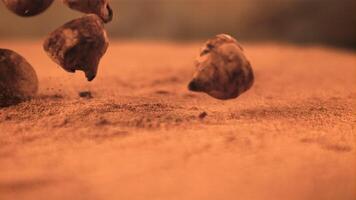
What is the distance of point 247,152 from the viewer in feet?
5.10

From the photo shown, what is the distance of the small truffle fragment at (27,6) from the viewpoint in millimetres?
1828

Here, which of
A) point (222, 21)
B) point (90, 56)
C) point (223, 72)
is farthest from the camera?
point (222, 21)

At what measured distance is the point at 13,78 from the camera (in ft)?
6.53

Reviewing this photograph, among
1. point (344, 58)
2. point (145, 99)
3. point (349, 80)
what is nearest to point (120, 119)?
point (145, 99)

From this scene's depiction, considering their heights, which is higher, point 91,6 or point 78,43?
point 91,6

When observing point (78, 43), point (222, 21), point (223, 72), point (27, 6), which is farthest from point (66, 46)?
point (222, 21)

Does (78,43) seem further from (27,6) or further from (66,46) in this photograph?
(27,6)

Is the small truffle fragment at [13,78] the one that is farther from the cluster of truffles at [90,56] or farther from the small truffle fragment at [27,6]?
the small truffle fragment at [27,6]

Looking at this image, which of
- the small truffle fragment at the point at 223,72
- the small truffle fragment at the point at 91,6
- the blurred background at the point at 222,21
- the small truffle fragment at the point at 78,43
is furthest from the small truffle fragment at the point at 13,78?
the blurred background at the point at 222,21

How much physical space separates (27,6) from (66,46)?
0.23m

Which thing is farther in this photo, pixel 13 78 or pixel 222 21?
pixel 222 21

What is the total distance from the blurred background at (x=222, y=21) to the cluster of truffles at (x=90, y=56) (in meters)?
2.68

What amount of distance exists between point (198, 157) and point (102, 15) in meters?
0.88

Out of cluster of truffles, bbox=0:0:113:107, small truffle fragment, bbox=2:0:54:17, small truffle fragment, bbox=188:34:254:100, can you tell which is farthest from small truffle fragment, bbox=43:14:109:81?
small truffle fragment, bbox=188:34:254:100
